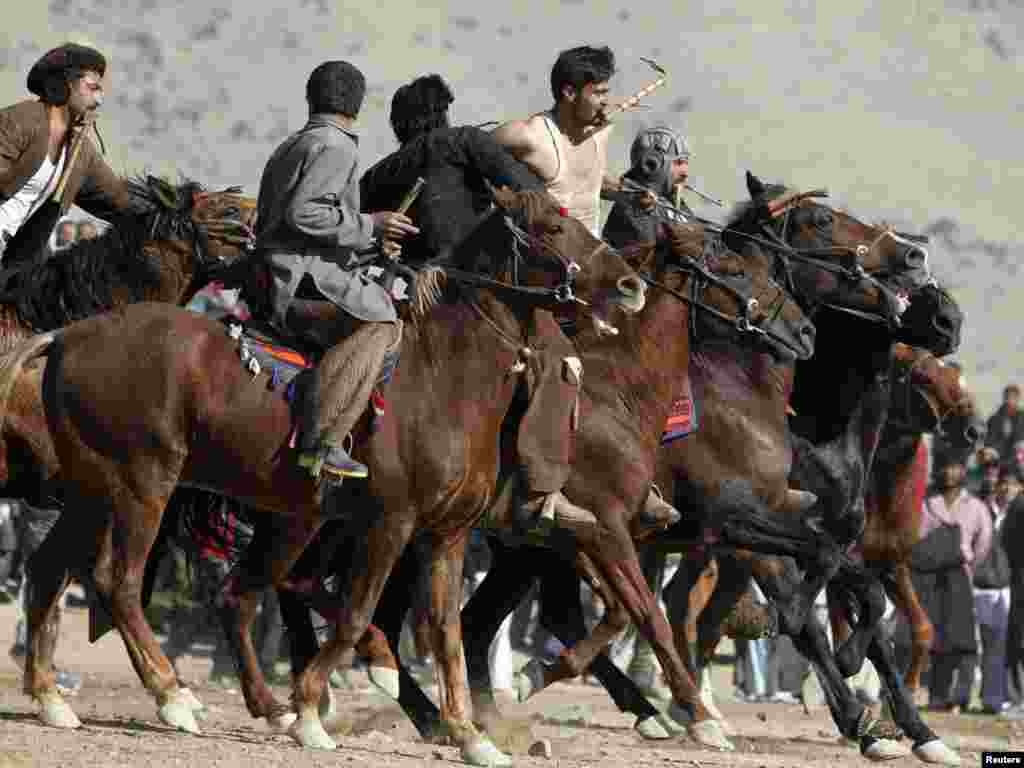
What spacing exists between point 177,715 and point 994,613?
36.3ft

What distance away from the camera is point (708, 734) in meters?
11.0

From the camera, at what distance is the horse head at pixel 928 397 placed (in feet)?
50.3

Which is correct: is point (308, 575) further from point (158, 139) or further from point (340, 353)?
point (158, 139)

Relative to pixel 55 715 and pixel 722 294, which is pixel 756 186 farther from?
pixel 55 715

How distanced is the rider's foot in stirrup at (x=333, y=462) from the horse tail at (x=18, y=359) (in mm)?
1289

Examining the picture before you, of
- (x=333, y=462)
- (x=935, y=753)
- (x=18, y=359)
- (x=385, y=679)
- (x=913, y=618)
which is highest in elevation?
(x=18, y=359)

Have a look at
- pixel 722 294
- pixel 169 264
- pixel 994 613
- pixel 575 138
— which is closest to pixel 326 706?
pixel 169 264

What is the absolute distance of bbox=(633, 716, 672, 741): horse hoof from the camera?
12.0 metres

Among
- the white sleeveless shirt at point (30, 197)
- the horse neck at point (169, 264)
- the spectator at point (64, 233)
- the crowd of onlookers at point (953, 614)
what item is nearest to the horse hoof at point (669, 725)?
the horse neck at point (169, 264)

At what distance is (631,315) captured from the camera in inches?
452

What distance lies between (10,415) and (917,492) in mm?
7166

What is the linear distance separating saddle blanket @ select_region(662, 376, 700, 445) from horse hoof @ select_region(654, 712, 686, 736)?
1.53 m

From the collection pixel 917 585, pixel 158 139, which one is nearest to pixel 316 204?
pixel 917 585

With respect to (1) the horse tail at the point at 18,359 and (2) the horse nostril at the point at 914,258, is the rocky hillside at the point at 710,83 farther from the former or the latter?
(1) the horse tail at the point at 18,359
